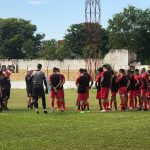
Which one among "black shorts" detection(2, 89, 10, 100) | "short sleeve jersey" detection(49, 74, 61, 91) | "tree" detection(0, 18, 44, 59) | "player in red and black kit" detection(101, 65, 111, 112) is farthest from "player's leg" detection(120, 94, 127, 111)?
"tree" detection(0, 18, 44, 59)

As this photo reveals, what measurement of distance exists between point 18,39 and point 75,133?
11317 centimetres

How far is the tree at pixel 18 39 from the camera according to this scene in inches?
4857

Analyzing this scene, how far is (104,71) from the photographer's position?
73.2 feet

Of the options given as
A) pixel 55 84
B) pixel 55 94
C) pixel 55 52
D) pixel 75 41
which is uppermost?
pixel 75 41

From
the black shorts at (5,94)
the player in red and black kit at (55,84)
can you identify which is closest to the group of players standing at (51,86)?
the player in red and black kit at (55,84)

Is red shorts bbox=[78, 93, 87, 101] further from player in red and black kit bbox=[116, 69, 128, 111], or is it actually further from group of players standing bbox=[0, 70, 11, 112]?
group of players standing bbox=[0, 70, 11, 112]

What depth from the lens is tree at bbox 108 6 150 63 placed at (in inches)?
4176

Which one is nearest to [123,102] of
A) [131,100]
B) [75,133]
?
[131,100]

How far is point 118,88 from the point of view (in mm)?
23141

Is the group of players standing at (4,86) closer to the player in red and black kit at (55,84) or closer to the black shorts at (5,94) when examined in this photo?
the black shorts at (5,94)

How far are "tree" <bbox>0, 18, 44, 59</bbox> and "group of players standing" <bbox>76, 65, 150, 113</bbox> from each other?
98.6 m

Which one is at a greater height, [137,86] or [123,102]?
[137,86]

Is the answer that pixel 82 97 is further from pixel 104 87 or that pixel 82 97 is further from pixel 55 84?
pixel 55 84

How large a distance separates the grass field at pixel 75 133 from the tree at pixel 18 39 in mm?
105134
